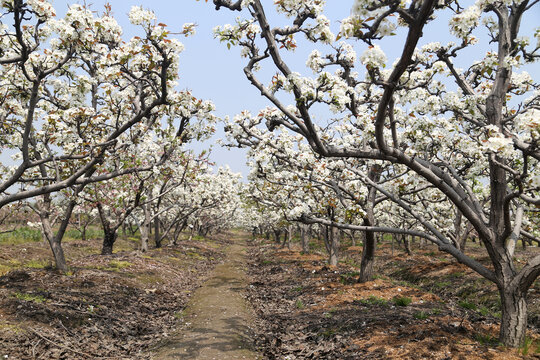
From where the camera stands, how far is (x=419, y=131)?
31.1 ft

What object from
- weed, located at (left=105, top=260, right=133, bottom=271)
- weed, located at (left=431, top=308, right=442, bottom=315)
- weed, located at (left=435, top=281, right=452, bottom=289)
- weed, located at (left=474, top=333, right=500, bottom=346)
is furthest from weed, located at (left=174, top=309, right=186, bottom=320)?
weed, located at (left=435, top=281, right=452, bottom=289)

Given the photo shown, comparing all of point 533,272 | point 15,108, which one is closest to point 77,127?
point 15,108

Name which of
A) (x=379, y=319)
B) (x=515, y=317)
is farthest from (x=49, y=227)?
(x=515, y=317)

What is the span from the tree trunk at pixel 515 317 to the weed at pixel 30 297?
12.3 metres

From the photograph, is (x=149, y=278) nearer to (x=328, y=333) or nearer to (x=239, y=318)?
(x=239, y=318)

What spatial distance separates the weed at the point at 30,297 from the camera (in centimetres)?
1005

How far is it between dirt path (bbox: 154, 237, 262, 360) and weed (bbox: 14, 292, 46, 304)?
13.2 feet

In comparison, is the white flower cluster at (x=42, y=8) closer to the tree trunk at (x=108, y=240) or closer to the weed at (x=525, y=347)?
the weed at (x=525, y=347)

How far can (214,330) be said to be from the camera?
11.0 meters

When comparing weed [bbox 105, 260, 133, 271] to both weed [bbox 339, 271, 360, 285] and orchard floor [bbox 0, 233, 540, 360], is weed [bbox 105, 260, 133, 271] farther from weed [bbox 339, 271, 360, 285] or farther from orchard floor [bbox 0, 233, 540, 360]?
weed [bbox 339, 271, 360, 285]

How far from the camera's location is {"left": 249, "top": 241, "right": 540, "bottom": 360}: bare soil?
7766 mm

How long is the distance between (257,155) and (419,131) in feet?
20.7

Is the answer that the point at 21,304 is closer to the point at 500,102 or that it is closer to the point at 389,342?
the point at 389,342

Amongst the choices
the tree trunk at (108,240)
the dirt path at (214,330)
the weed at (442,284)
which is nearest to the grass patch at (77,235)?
the tree trunk at (108,240)
